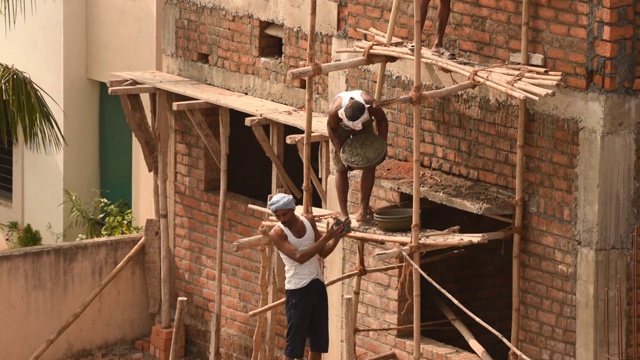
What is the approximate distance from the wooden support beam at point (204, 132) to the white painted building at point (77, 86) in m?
3.09

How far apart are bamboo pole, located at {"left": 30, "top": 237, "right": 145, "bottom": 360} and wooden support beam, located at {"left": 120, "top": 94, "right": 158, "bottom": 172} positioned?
2.70ft

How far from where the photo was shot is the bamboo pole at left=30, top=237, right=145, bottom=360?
16.7 metres

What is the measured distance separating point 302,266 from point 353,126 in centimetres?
110

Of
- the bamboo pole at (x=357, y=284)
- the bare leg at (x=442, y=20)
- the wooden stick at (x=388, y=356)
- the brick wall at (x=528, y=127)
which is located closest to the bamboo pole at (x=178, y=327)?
the brick wall at (x=528, y=127)

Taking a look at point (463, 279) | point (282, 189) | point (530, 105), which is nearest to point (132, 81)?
point (282, 189)

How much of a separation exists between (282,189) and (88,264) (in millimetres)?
2553

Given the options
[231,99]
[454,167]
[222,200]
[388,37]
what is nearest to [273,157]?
[231,99]

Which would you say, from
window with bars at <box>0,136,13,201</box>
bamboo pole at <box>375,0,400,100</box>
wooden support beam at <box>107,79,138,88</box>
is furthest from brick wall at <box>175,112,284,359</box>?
window with bars at <box>0,136,13,201</box>

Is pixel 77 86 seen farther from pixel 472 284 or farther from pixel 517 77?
pixel 517 77

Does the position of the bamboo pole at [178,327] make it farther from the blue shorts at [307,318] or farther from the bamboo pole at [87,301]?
the blue shorts at [307,318]

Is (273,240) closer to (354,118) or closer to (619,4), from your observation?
(354,118)

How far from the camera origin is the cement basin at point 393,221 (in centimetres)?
1276

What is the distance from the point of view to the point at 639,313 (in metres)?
12.5

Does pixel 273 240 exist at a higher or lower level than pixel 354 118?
lower
